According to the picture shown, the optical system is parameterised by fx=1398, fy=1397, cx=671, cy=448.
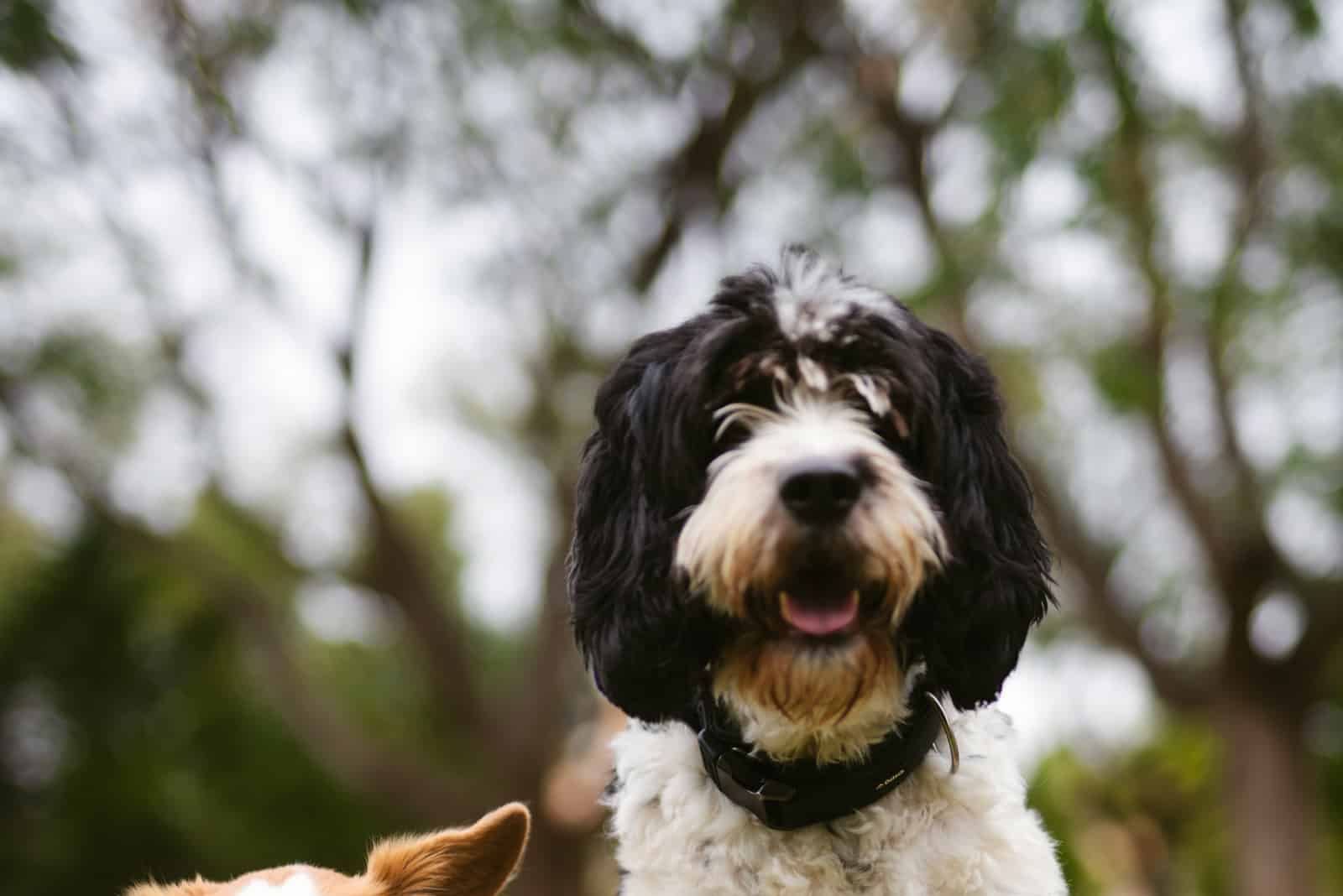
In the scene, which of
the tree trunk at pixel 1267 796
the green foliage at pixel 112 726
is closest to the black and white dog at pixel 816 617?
the tree trunk at pixel 1267 796

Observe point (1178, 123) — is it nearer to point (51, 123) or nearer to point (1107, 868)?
point (51, 123)

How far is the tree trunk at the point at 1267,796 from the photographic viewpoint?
13.9m

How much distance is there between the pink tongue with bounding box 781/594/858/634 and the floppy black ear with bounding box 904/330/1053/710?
0.19m

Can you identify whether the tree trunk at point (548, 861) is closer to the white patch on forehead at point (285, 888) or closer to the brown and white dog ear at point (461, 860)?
the brown and white dog ear at point (461, 860)

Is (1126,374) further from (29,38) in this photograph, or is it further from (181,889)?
(181,889)

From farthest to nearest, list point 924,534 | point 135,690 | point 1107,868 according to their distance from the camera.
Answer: point 1107,868 → point 135,690 → point 924,534

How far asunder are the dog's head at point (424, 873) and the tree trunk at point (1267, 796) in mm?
12155

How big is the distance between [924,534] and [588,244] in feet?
32.8

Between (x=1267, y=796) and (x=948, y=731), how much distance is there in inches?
498

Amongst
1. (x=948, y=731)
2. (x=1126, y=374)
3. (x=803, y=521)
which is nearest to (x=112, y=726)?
(x=1126, y=374)

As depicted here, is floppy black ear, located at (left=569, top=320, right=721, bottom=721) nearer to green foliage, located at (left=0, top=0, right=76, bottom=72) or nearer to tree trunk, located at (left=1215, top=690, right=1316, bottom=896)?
green foliage, located at (left=0, top=0, right=76, bottom=72)

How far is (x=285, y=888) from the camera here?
144 inches

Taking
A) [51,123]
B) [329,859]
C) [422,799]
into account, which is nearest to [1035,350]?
[422,799]

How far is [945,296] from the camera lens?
1163 centimetres
